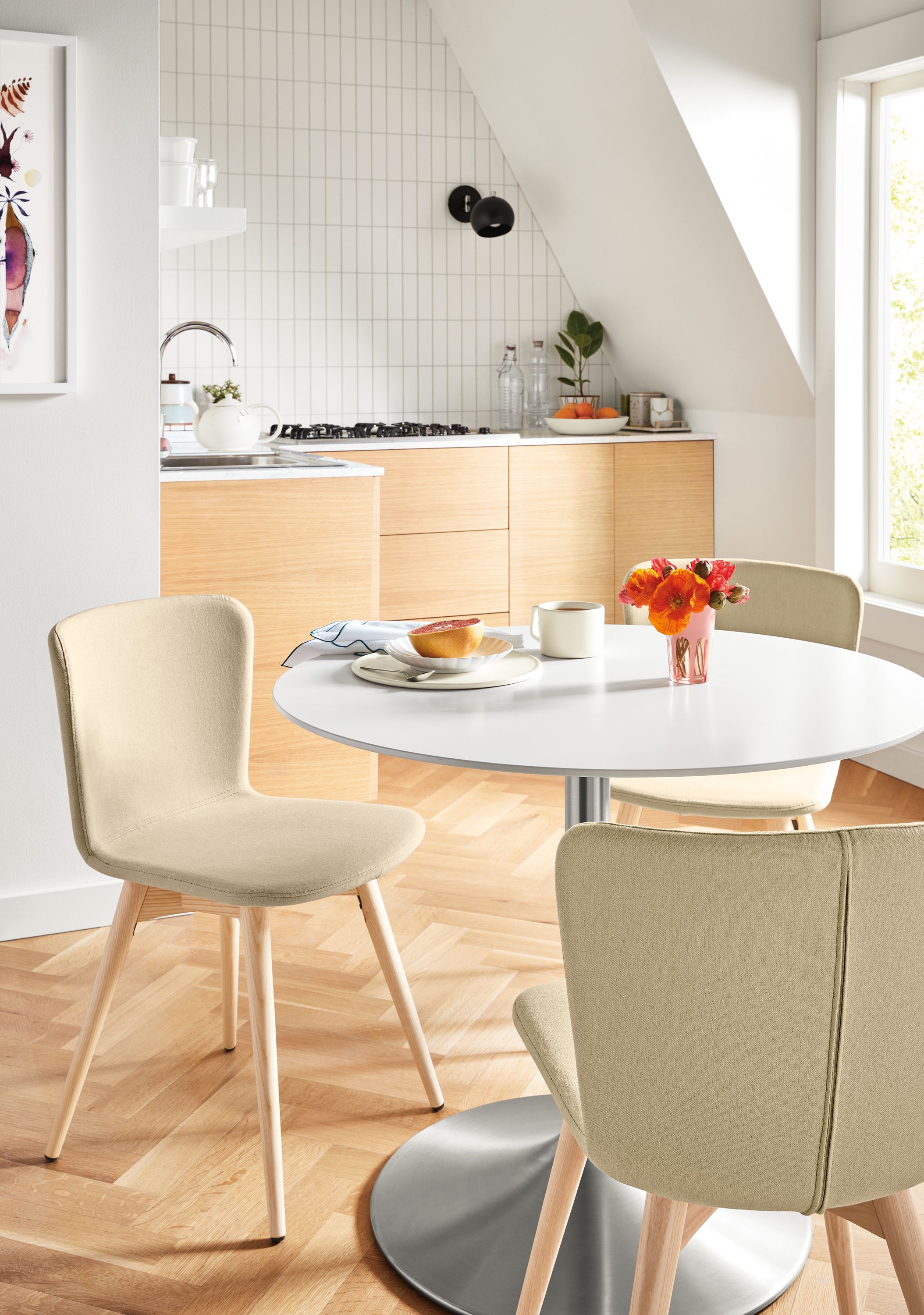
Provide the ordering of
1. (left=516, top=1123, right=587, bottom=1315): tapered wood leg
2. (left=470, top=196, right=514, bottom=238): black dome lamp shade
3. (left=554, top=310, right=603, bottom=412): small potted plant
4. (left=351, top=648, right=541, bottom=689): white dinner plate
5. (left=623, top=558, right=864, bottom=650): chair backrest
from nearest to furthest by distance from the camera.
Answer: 1. (left=516, top=1123, right=587, bottom=1315): tapered wood leg
2. (left=351, top=648, right=541, bottom=689): white dinner plate
3. (left=623, top=558, right=864, bottom=650): chair backrest
4. (left=470, top=196, right=514, bottom=238): black dome lamp shade
5. (left=554, top=310, right=603, bottom=412): small potted plant

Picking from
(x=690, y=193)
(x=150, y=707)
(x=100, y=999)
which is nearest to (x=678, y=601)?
(x=150, y=707)

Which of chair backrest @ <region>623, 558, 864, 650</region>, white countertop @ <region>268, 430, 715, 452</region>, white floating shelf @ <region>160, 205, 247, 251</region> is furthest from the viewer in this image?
white countertop @ <region>268, 430, 715, 452</region>

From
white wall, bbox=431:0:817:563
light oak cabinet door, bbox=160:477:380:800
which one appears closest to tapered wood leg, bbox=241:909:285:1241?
light oak cabinet door, bbox=160:477:380:800

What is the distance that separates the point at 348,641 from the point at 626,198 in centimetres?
289

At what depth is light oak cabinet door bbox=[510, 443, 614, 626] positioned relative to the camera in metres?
4.48

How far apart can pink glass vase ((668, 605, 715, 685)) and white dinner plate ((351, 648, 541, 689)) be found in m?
0.20

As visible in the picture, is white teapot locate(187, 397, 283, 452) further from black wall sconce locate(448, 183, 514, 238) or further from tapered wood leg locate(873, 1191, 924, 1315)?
tapered wood leg locate(873, 1191, 924, 1315)

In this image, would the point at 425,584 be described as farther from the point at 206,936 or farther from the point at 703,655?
the point at 703,655

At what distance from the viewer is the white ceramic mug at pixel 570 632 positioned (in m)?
1.95

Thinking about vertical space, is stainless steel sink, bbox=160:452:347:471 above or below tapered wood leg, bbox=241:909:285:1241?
above

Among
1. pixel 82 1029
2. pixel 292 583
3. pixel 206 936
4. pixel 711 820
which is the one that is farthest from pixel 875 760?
pixel 82 1029

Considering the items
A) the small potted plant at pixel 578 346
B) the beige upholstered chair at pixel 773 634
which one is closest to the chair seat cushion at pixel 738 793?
the beige upholstered chair at pixel 773 634

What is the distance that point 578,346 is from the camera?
199 inches

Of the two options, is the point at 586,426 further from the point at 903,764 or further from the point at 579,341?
the point at 903,764
